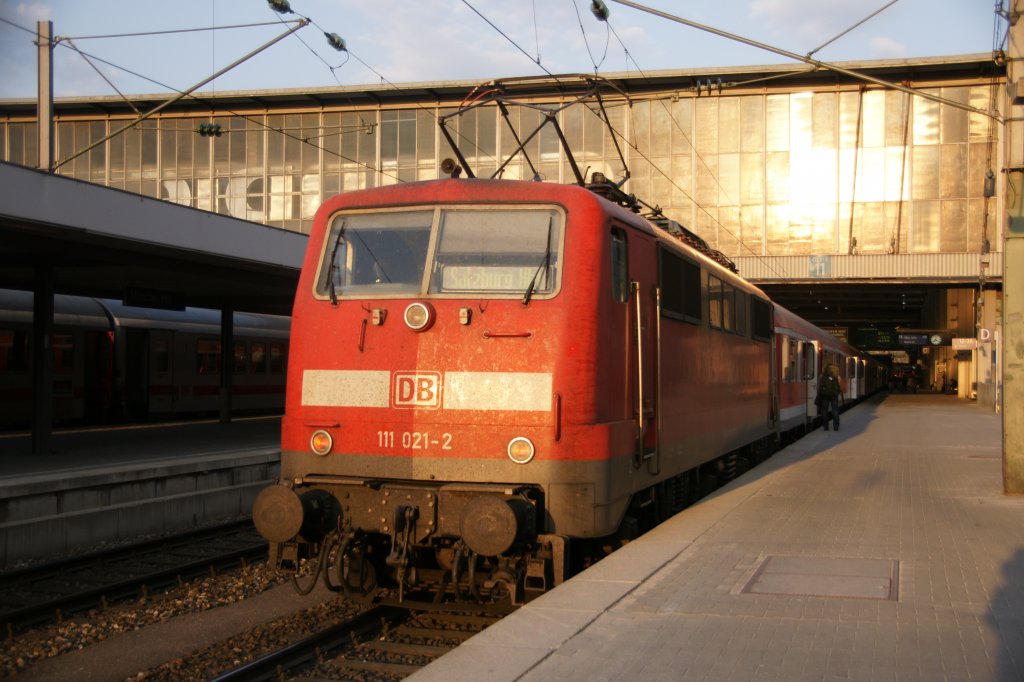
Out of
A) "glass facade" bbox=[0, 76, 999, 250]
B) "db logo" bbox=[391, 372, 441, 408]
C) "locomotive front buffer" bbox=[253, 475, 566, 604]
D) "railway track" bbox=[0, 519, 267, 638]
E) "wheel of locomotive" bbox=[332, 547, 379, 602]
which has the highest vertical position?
"glass facade" bbox=[0, 76, 999, 250]

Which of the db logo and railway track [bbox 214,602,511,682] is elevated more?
the db logo

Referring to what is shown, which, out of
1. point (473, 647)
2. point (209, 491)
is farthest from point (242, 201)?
point (473, 647)

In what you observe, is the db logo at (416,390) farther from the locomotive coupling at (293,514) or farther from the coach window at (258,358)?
the coach window at (258,358)

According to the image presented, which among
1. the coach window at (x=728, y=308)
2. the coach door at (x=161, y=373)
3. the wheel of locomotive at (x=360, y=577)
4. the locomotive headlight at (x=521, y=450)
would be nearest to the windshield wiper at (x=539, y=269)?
the locomotive headlight at (x=521, y=450)

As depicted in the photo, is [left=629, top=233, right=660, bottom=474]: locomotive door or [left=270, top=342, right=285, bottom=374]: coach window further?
[left=270, top=342, right=285, bottom=374]: coach window

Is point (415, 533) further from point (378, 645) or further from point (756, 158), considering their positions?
point (756, 158)

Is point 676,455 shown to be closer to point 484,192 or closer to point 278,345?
point 484,192

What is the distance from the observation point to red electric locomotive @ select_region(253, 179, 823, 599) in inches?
280

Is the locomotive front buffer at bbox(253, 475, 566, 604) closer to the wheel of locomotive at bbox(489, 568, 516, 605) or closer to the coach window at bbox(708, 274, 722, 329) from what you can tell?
the wheel of locomotive at bbox(489, 568, 516, 605)

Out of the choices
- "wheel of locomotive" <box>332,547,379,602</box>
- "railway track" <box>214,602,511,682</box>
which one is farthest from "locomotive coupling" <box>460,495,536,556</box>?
"wheel of locomotive" <box>332,547,379,602</box>

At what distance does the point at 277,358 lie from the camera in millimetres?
29719

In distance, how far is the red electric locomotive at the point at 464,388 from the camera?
7113 mm

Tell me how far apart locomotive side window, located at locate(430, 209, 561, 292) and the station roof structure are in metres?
6.71

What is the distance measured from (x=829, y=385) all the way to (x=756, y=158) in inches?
656
